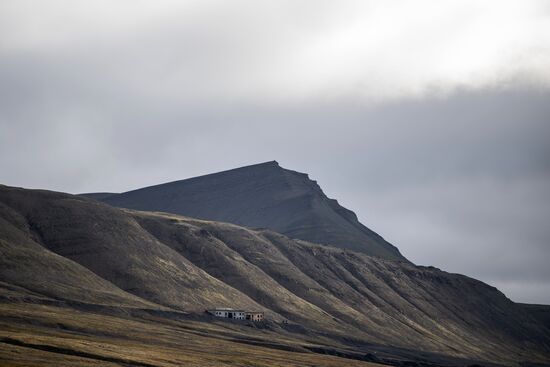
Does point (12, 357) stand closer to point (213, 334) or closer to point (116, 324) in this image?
point (116, 324)

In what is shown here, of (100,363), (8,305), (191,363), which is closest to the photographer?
(100,363)

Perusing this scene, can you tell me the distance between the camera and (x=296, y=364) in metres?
161

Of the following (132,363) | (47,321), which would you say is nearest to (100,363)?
(132,363)

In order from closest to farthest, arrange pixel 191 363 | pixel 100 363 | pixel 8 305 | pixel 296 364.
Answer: pixel 100 363, pixel 191 363, pixel 296 364, pixel 8 305

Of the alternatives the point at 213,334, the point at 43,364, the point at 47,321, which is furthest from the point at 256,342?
the point at 43,364

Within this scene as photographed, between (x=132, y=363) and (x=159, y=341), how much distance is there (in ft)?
122

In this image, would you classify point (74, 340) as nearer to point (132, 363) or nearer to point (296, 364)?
point (132, 363)

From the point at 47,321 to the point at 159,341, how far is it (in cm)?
2104

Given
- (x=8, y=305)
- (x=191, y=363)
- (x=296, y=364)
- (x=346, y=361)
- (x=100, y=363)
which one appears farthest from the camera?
(x=346, y=361)

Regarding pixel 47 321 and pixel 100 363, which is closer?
pixel 100 363

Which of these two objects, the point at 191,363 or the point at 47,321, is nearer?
the point at 191,363

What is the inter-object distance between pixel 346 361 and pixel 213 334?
102ft

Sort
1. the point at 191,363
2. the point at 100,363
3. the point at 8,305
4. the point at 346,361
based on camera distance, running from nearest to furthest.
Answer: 1. the point at 100,363
2. the point at 191,363
3. the point at 8,305
4. the point at 346,361

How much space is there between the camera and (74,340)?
470ft
